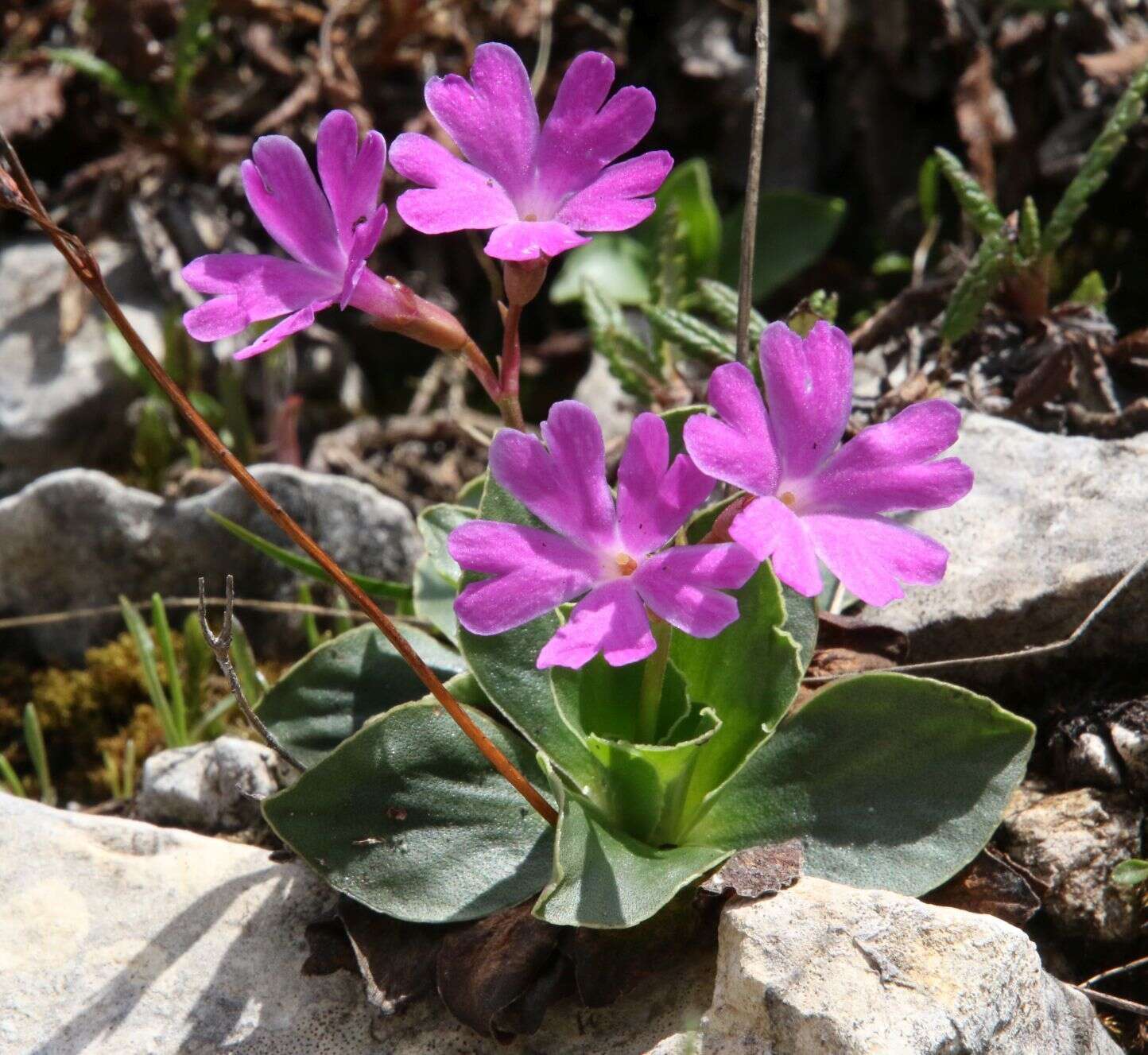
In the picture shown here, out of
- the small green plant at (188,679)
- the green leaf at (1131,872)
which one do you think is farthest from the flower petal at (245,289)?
the green leaf at (1131,872)

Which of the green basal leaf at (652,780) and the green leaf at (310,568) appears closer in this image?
the green basal leaf at (652,780)

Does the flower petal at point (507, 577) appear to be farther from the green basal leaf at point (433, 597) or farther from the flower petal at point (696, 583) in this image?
the green basal leaf at point (433, 597)

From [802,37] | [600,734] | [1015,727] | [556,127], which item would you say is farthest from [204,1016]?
[802,37]

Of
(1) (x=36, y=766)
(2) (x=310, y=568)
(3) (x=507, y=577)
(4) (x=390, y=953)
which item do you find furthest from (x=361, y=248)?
(1) (x=36, y=766)

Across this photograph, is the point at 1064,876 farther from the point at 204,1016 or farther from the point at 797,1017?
the point at 204,1016

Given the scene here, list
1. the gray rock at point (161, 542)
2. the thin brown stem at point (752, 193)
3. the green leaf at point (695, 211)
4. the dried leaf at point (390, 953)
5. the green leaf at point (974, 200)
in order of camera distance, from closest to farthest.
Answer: the dried leaf at point (390, 953) → the thin brown stem at point (752, 193) → the green leaf at point (974, 200) → the gray rock at point (161, 542) → the green leaf at point (695, 211)
